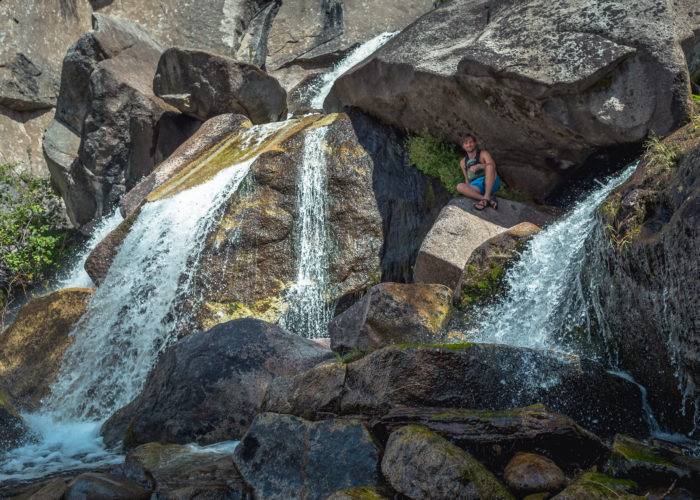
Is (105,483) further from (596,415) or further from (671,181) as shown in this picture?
(671,181)

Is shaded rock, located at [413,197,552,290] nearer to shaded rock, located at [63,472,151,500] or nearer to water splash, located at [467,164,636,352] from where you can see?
water splash, located at [467,164,636,352]

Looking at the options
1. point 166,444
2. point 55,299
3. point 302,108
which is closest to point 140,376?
point 55,299

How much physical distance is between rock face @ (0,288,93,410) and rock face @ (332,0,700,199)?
20.0ft

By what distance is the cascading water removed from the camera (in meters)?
9.68

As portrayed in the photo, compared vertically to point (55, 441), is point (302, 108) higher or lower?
higher

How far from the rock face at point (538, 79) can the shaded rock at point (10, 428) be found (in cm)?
754

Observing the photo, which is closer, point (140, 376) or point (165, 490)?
point (165, 490)

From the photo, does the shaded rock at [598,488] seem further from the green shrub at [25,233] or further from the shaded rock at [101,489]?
the green shrub at [25,233]

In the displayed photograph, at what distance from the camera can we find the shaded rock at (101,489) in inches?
209

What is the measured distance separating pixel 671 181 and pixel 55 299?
947 cm

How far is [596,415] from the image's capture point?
18.3ft

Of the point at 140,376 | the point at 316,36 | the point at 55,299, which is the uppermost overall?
the point at 316,36

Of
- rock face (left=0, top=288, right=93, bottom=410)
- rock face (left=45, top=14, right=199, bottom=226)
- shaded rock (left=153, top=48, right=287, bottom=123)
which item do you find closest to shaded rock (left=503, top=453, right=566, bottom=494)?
rock face (left=0, top=288, right=93, bottom=410)

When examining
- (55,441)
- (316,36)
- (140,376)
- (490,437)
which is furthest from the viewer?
(316,36)
